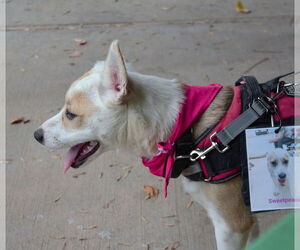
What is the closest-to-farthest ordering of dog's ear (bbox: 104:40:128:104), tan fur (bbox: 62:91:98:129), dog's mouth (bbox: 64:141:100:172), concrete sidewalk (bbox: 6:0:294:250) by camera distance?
dog's ear (bbox: 104:40:128:104) → tan fur (bbox: 62:91:98:129) → dog's mouth (bbox: 64:141:100:172) → concrete sidewalk (bbox: 6:0:294:250)

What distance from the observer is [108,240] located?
322cm

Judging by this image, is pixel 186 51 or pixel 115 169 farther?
pixel 186 51

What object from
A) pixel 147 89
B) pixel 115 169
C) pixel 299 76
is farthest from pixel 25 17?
pixel 147 89

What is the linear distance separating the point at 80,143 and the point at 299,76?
2.58m

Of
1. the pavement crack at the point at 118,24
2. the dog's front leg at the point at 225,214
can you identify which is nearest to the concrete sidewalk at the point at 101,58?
the pavement crack at the point at 118,24

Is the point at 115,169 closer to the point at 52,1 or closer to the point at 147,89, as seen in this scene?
the point at 147,89

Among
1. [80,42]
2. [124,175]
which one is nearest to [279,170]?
[124,175]

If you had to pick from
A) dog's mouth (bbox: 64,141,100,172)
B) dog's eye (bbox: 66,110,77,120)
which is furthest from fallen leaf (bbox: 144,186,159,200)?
dog's eye (bbox: 66,110,77,120)

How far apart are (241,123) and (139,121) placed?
1.84ft

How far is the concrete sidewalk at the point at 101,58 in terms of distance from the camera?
3.33 meters

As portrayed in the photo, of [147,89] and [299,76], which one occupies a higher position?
[147,89]

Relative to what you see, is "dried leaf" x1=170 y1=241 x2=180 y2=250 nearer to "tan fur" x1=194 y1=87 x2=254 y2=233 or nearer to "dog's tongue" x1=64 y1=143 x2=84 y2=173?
"tan fur" x1=194 y1=87 x2=254 y2=233

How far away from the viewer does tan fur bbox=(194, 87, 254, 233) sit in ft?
7.99

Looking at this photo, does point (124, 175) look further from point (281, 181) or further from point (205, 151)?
point (281, 181)
